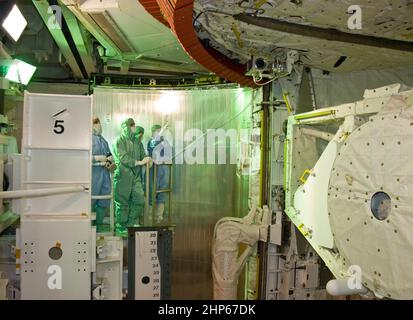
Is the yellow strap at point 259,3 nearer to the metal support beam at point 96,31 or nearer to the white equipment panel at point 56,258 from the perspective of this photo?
the metal support beam at point 96,31

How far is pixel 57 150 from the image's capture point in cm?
315

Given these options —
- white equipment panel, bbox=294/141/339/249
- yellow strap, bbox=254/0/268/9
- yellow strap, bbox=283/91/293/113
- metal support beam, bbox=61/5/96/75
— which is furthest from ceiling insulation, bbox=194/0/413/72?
metal support beam, bbox=61/5/96/75

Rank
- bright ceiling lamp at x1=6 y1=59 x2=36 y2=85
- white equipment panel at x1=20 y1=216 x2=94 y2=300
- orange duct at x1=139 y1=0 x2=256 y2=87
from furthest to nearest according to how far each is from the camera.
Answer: bright ceiling lamp at x1=6 y1=59 x2=36 y2=85
white equipment panel at x1=20 y1=216 x2=94 y2=300
orange duct at x1=139 y1=0 x2=256 y2=87

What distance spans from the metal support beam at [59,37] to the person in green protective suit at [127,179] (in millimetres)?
1338

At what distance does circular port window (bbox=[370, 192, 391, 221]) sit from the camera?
1.88m

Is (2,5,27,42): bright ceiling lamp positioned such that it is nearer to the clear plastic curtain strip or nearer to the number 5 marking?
the number 5 marking

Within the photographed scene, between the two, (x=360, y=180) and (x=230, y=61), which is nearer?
(x=360, y=180)

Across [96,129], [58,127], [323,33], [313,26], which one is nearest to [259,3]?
[313,26]

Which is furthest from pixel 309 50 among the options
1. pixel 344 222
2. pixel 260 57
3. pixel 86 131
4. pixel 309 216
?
pixel 86 131

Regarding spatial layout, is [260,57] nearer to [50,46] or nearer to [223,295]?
[223,295]

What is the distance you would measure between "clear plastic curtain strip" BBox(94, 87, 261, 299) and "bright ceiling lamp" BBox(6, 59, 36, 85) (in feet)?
3.52

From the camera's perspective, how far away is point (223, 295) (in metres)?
4.07

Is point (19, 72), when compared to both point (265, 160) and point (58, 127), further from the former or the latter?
point (265, 160)

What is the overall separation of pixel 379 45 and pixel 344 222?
1961 mm
